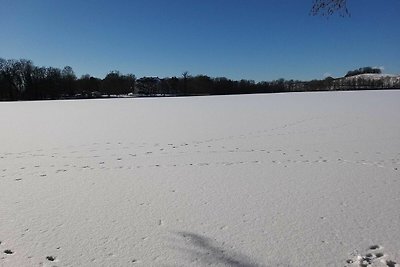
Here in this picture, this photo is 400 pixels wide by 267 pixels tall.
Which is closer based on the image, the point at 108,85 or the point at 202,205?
the point at 202,205

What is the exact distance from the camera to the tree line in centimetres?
7694

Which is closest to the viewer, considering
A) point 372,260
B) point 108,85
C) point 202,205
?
point 372,260

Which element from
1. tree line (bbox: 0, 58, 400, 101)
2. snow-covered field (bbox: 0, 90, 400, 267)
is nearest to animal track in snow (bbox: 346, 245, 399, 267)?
snow-covered field (bbox: 0, 90, 400, 267)

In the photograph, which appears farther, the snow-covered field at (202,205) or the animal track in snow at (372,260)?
the snow-covered field at (202,205)

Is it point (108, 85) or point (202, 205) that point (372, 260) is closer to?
point (202, 205)

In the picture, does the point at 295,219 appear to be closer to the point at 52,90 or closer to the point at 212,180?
the point at 212,180

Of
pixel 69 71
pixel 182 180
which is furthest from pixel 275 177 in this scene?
pixel 69 71

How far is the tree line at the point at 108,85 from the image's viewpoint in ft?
252

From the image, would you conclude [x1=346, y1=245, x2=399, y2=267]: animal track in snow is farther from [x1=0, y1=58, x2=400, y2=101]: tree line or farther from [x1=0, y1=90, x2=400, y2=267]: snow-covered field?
→ [x1=0, y1=58, x2=400, y2=101]: tree line

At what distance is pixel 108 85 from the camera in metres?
91.9

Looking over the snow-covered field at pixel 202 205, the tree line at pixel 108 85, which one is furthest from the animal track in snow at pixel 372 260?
the tree line at pixel 108 85

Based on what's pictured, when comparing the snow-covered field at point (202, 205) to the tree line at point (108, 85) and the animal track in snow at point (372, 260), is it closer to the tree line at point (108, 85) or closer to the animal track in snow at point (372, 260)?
the animal track in snow at point (372, 260)

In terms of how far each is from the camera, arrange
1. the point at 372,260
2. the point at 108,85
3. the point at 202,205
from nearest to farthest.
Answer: the point at 372,260 < the point at 202,205 < the point at 108,85

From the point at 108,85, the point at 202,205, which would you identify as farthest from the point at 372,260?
the point at 108,85
